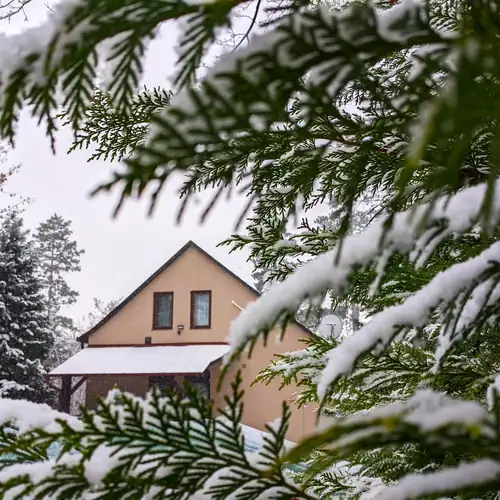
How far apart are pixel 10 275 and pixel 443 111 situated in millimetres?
22362

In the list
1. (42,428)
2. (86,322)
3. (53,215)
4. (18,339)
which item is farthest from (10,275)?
(86,322)

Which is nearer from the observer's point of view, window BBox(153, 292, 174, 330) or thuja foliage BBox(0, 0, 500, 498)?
thuja foliage BBox(0, 0, 500, 498)

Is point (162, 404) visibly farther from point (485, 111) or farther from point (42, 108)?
point (485, 111)

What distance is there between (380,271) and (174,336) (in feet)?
63.5

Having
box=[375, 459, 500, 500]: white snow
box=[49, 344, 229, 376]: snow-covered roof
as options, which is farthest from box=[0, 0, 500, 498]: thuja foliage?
box=[49, 344, 229, 376]: snow-covered roof

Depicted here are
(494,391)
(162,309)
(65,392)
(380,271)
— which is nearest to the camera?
(494,391)

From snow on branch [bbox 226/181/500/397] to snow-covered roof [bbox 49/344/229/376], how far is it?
649 inches

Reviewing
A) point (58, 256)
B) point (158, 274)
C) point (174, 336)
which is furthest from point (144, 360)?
point (58, 256)

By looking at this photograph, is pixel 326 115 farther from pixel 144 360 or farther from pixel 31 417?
pixel 144 360

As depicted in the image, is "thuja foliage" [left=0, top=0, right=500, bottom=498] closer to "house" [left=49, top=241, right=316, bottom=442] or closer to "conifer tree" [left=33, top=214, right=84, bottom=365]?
"house" [left=49, top=241, right=316, bottom=442]

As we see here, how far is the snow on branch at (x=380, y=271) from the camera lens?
34.6 inches

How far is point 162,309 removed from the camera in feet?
66.5

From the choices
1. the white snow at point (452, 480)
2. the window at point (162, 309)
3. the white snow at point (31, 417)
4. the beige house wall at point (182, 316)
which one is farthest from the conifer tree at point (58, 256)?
the white snow at point (452, 480)

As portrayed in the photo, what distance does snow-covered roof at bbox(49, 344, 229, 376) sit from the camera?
1792 centimetres
